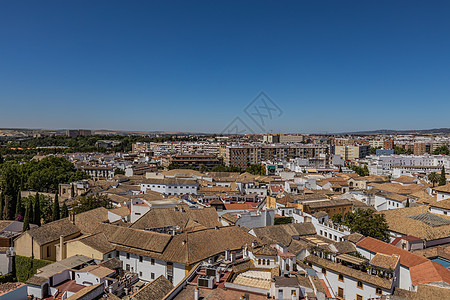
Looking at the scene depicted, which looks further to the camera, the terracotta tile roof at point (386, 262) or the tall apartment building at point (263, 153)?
the tall apartment building at point (263, 153)

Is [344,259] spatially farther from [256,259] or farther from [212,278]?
[212,278]

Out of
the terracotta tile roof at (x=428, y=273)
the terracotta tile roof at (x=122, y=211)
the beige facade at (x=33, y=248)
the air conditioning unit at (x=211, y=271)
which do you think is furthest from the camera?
the terracotta tile roof at (x=122, y=211)

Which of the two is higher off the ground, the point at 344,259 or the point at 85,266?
the point at 344,259

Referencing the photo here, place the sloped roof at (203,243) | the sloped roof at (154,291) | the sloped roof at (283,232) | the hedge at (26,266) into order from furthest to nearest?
the sloped roof at (283,232) → the hedge at (26,266) → the sloped roof at (203,243) → the sloped roof at (154,291)

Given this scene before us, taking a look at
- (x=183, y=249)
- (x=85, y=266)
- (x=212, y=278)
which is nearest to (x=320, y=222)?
(x=183, y=249)

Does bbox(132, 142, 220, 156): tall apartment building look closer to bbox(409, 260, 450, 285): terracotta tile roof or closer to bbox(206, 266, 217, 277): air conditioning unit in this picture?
bbox(409, 260, 450, 285): terracotta tile roof

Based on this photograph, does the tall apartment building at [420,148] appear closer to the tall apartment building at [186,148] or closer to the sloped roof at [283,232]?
the tall apartment building at [186,148]

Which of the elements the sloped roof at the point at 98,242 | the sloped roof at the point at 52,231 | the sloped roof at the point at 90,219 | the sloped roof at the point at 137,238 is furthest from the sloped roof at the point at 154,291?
the sloped roof at the point at 90,219
